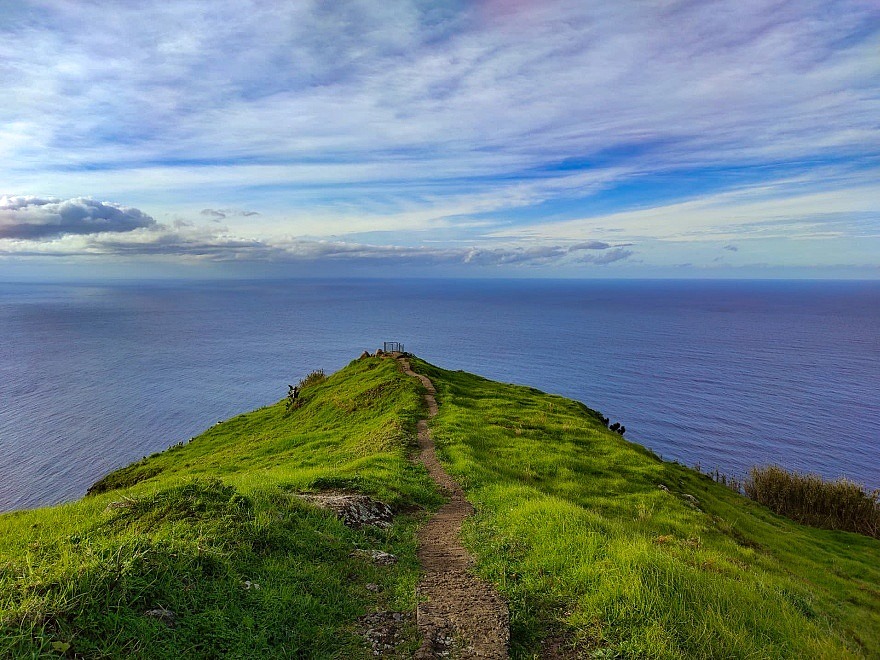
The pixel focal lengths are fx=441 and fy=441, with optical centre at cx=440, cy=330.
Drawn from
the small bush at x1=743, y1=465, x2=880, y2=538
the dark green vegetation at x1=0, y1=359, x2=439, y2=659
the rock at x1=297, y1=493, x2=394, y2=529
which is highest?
the dark green vegetation at x1=0, y1=359, x2=439, y2=659

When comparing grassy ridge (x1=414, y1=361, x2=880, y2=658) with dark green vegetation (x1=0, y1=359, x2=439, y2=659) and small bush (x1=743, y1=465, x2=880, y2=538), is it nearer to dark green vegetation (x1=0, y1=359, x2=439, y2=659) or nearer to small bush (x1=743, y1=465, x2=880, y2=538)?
dark green vegetation (x1=0, y1=359, x2=439, y2=659)

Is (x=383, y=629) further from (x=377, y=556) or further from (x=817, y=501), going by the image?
(x=817, y=501)

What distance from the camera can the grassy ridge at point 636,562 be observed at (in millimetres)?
6895

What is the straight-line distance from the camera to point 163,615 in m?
6.26

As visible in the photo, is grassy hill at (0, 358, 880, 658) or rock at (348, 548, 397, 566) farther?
rock at (348, 548, 397, 566)

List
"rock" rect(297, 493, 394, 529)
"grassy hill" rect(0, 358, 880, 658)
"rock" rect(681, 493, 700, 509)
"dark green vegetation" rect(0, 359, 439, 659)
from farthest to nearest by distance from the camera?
1. "rock" rect(681, 493, 700, 509)
2. "rock" rect(297, 493, 394, 529)
3. "grassy hill" rect(0, 358, 880, 658)
4. "dark green vegetation" rect(0, 359, 439, 659)

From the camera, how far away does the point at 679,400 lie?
80562 millimetres

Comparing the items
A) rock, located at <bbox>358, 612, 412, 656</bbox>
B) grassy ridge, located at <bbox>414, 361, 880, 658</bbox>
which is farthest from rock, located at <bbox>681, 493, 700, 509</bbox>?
rock, located at <bbox>358, 612, 412, 656</bbox>

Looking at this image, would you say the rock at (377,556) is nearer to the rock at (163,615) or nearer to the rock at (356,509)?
the rock at (356,509)

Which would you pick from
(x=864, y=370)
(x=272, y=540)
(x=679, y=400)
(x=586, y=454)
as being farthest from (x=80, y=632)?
(x=864, y=370)

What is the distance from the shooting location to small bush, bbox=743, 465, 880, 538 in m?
32.7

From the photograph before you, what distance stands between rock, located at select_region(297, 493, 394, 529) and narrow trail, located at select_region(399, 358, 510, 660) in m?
1.26

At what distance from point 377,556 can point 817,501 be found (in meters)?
40.5

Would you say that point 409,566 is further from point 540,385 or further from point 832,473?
point 540,385
